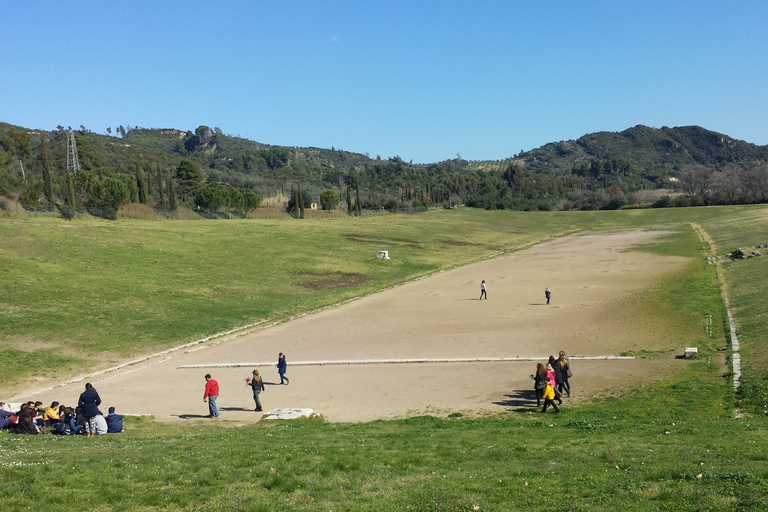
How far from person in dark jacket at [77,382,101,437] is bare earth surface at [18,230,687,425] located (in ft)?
9.63

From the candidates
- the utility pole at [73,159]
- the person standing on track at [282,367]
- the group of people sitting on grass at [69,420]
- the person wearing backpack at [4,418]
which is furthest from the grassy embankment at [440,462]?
the utility pole at [73,159]

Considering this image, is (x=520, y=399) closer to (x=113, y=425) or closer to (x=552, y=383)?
(x=552, y=383)

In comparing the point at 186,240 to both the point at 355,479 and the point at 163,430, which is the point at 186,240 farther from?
the point at 355,479

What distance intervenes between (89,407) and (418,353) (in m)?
15.4

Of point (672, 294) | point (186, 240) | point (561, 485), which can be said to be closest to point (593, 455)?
point (561, 485)

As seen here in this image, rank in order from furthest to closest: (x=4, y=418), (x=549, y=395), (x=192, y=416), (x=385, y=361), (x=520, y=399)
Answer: (x=385, y=361), (x=520, y=399), (x=192, y=416), (x=549, y=395), (x=4, y=418)

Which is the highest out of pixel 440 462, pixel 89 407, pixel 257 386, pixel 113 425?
pixel 89 407

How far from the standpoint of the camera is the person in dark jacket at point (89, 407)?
677 inches

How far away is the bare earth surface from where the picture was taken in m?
21.6

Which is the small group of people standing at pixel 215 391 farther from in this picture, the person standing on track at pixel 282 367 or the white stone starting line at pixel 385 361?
the white stone starting line at pixel 385 361

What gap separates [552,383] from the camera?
776 inches

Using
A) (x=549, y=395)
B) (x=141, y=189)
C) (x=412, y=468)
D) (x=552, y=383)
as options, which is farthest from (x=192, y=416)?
(x=141, y=189)

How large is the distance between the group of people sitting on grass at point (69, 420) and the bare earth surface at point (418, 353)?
2.72 m

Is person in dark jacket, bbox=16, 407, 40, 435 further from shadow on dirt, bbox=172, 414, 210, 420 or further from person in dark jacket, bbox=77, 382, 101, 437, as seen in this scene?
shadow on dirt, bbox=172, 414, 210, 420
